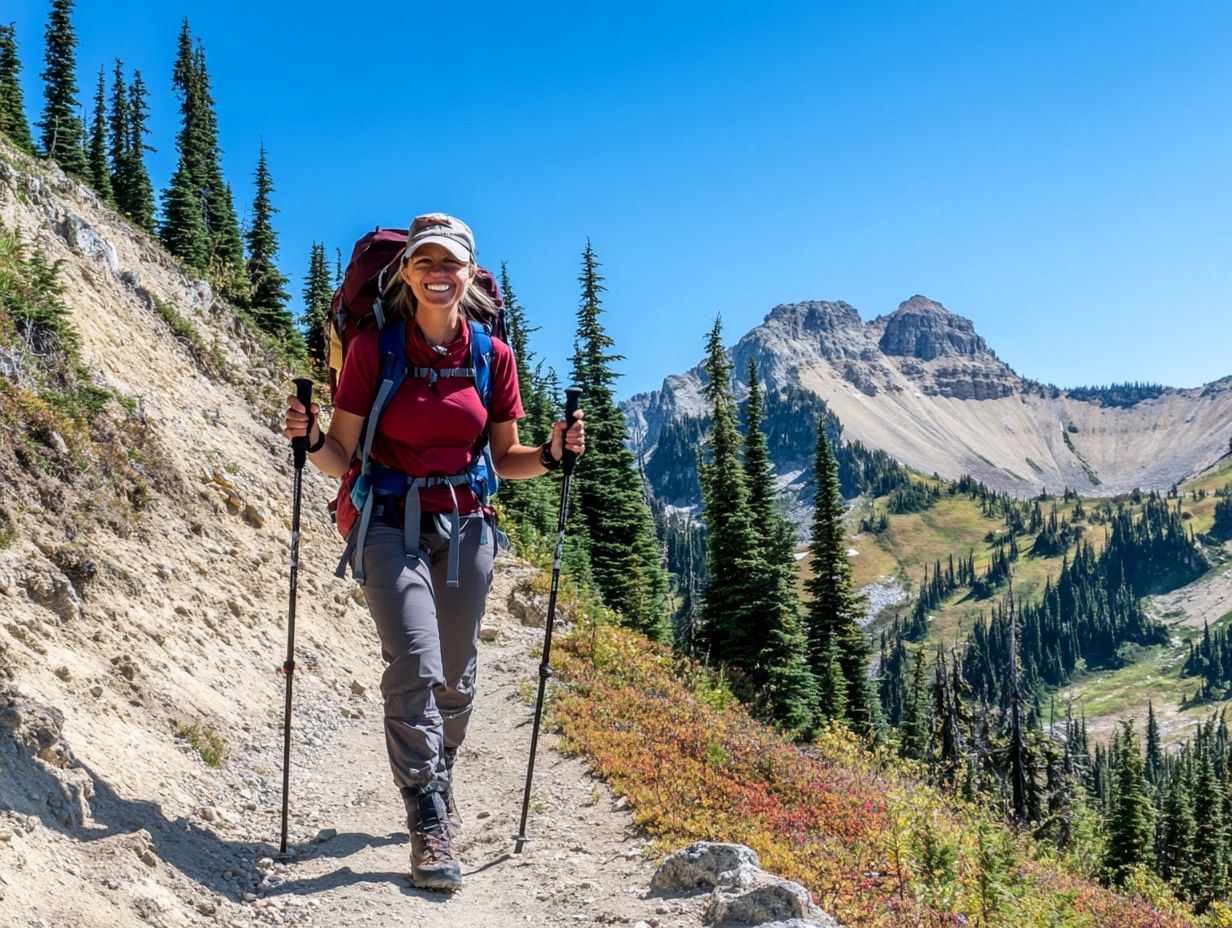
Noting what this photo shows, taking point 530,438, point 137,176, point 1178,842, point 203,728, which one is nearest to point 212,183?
point 137,176

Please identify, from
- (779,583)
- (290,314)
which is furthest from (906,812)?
(290,314)

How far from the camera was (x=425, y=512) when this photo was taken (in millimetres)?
5090

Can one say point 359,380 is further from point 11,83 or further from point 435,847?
point 11,83

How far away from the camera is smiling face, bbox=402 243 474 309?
498cm

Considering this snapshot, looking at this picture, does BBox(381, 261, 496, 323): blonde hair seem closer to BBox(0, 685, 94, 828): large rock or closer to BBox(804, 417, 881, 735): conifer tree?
BBox(0, 685, 94, 828): large rock

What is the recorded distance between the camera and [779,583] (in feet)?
115

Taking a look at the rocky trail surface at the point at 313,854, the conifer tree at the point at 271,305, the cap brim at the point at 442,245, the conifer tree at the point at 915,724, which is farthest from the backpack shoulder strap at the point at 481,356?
the conifer tree at the point at 915,724

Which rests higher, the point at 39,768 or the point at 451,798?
the point at 39,768

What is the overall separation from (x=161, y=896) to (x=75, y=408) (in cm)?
661

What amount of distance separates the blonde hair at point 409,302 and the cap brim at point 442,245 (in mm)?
181

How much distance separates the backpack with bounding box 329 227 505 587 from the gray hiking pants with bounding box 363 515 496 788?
141 millimetres

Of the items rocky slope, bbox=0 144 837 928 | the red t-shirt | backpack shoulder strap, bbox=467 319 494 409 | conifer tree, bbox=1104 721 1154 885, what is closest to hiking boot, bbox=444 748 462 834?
rocky slope, bbox=0 144 837 928

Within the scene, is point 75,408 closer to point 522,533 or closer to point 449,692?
point 449,692

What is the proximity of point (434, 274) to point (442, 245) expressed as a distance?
0.54 feet
